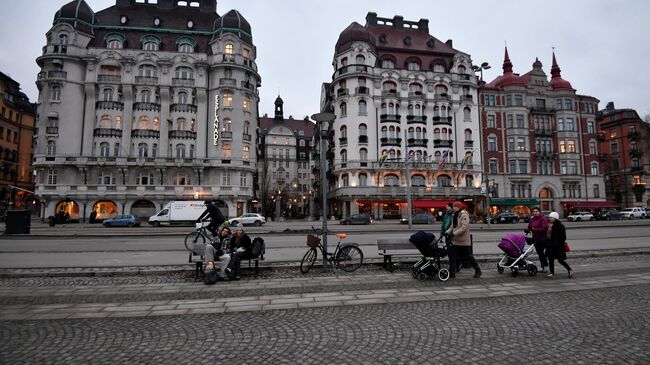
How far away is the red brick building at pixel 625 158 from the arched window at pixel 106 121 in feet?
269

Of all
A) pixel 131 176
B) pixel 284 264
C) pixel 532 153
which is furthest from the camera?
pixel 532 153

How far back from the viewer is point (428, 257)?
871 centimetres

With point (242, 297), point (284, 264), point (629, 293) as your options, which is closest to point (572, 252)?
point (629, 293)

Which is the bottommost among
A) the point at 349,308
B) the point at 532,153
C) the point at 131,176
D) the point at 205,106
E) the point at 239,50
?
the point at 349,308

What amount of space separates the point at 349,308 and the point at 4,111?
266ft

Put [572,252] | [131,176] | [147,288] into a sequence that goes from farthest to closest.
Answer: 1. [131,176]
2. [572,252]
3. [147,288]

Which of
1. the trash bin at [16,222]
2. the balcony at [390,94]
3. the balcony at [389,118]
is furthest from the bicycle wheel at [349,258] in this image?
the balcony at [390,94]

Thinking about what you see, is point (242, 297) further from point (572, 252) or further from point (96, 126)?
point (96, 126)

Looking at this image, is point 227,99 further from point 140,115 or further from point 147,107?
point 140,115

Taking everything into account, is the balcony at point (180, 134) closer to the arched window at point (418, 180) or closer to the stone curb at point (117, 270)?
the arched window at point (418, 180)

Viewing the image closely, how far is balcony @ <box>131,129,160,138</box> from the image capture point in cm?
4619

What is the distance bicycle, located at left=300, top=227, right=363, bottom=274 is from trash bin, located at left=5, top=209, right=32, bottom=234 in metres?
24.0

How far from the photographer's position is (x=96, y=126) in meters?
45.8

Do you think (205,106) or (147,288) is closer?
(147,288)
